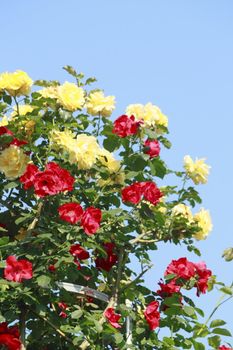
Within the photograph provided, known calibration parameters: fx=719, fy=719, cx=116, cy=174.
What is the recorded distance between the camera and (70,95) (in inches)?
135

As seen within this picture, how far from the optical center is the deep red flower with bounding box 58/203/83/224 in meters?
3.05

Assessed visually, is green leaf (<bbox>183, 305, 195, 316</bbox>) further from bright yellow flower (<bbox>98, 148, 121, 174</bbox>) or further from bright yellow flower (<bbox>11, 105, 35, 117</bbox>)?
bright yellow flower (<bbox>11, 105, 35, 117</bbox>)

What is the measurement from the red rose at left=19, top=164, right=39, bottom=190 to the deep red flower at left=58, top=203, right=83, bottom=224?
234 millimetres

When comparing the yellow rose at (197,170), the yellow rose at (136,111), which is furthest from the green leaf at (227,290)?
the yellow rose at (136,111)

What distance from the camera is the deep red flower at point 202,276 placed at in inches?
136

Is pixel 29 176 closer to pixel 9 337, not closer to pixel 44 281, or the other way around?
pixel 44 281

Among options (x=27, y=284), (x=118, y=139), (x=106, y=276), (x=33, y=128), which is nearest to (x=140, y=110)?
(x=118, y=139)

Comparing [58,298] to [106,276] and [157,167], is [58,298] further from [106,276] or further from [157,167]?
[157,167]

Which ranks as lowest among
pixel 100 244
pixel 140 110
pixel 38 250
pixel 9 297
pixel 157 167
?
pixel 9 297

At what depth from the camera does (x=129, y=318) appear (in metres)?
3.30

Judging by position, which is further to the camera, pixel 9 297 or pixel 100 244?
pixel 100 244

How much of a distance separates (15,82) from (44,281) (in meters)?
0.99

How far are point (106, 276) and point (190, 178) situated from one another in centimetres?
68

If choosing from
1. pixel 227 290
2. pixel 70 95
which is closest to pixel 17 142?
pixel 70 95
